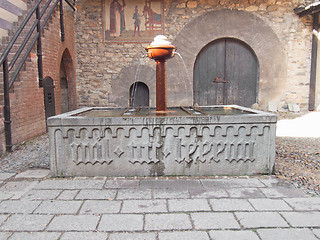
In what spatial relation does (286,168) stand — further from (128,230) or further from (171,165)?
(128,230)

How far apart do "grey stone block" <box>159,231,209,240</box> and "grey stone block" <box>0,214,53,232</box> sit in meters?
0.94

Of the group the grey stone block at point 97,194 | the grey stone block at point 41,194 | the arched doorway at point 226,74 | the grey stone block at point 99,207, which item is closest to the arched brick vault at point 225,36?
the arched doorway at point 226,74

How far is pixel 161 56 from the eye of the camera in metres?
3.66

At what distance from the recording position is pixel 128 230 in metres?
2.02

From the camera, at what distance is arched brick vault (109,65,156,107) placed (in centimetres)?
809

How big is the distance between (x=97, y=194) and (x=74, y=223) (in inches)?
21.9

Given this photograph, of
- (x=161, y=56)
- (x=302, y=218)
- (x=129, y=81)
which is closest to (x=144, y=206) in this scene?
(x=302, y=218)

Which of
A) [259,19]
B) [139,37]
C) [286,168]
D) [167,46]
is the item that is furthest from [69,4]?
[286,168]

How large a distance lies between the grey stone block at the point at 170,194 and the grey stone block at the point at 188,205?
0.09 m

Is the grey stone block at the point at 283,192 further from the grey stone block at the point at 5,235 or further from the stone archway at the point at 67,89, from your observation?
the stone archway at the point at 67,89

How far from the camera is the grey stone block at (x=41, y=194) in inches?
102

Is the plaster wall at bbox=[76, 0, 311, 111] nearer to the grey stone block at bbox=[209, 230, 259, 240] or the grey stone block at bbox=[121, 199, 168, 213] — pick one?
the grey stone block at bbox=[121, 199, 168, 213]

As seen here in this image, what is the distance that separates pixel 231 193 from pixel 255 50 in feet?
21.2

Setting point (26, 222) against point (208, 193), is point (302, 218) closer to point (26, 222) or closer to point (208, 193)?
point (208, 193)
